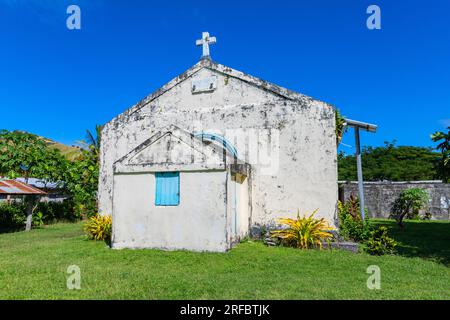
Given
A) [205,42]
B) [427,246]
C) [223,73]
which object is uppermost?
[205,42]

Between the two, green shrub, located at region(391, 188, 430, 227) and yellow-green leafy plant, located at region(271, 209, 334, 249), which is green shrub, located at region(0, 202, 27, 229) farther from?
green shrub, located at region(391, 188, 430, 227)

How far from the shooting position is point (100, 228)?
38.4 feet

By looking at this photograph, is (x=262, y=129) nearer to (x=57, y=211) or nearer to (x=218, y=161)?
(x=218, y=161)

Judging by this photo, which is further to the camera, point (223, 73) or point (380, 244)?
point (223, 73)

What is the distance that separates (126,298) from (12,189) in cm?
1245

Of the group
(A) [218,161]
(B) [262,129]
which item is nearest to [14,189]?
(A) [218,161]

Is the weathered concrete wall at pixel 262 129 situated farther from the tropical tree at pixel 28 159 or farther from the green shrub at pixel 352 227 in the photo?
the tropical tree at pixel 28 159

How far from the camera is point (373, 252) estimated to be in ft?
30.6

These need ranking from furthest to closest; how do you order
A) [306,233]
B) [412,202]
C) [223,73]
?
1. [412,202]
2. [223,73]
3. [306,233]

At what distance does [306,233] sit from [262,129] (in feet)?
12.1

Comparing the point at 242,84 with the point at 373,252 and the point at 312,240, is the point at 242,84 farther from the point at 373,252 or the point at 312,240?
the point at 373,252

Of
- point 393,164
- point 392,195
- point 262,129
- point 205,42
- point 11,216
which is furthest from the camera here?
point 393,164

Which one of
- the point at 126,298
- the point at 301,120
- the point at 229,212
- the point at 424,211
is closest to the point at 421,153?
the point at 424,211
